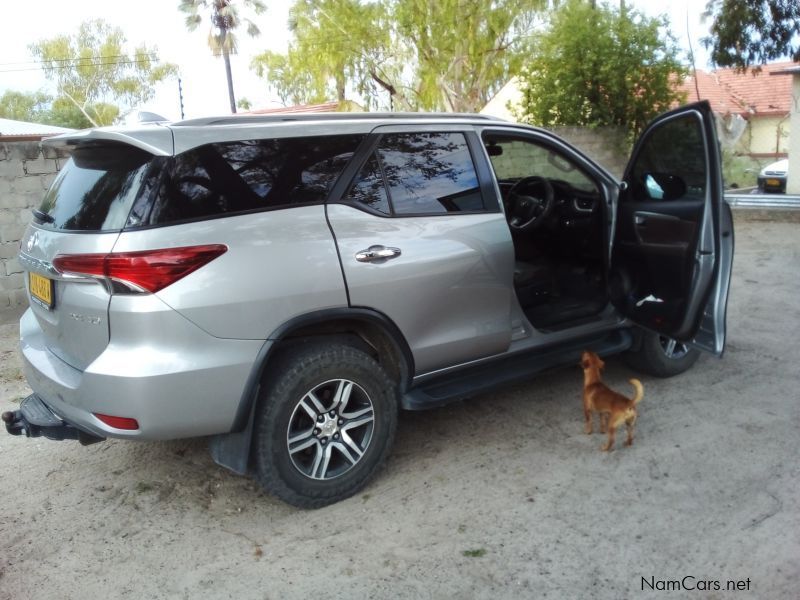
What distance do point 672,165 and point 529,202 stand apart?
1.13 meters

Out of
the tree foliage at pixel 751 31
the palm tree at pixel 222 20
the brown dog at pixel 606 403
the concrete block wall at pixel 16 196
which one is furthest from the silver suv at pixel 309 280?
the palm tree at pixel 222 20

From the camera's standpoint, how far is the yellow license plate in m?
3.26

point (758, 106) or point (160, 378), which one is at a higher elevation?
point (758, 106)

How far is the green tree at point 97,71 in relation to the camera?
145 ft

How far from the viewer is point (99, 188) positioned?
3.23m

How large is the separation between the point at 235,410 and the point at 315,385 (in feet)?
1.36

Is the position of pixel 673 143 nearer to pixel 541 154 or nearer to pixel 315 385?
pixel 541 154

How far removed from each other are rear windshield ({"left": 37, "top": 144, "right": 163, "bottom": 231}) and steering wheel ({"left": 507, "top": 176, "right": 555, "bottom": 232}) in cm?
274

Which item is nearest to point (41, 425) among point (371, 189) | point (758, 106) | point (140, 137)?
point (140, 137)

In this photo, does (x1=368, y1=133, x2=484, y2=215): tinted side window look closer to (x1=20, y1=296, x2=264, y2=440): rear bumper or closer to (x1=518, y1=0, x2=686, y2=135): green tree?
(x1=20, y1=296, x2=264, y2=440): rear bumper

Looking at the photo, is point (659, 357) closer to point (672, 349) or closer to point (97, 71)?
point (672, 349)

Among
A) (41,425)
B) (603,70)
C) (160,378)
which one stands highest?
(603,70)

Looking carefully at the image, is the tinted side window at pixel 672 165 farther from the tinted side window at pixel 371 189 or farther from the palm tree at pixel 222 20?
the palm tree at pixel 222 20

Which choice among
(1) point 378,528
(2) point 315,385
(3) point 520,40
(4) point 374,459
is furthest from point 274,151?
(3) point 520,40
